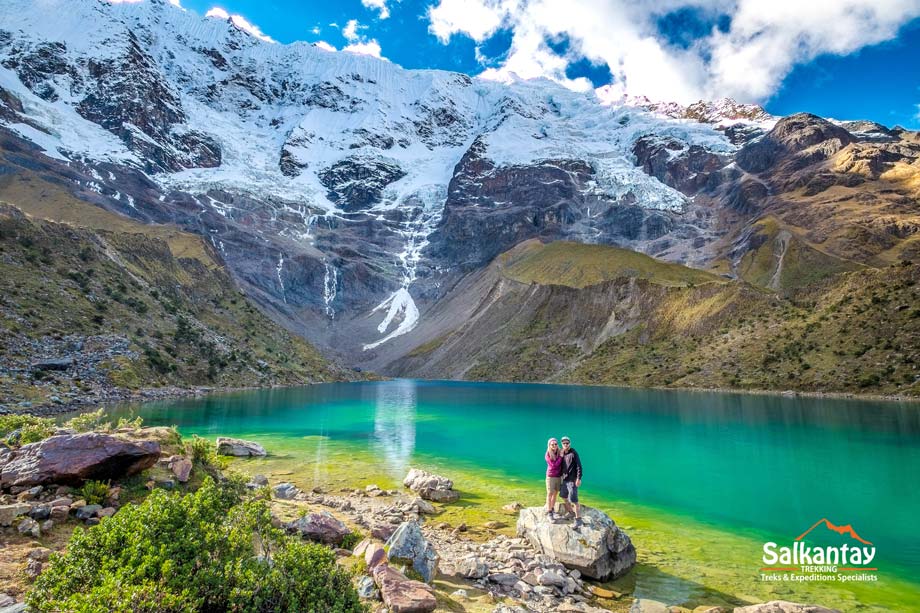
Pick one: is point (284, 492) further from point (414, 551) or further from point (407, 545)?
point (414, 551)

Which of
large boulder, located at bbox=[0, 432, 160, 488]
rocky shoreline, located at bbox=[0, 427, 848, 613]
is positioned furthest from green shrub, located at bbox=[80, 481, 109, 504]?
large boulder, located at bbox=[0, 432, 160, 488]

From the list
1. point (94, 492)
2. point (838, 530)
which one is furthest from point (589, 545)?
point (94, 492)

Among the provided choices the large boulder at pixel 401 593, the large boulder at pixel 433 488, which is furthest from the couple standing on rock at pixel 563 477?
the large boulder at pixel 433 488

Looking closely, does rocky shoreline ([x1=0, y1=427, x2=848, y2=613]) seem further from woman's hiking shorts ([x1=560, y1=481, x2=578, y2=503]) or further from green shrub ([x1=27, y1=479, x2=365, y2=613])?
green shrub ([x1=27, y1=479, x2=365, y2=613])

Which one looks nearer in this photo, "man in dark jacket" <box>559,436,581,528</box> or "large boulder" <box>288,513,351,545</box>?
"large boulder" <box>288,513,351,545</box>

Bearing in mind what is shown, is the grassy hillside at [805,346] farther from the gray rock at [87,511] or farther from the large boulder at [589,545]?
the gray rock at [87,511]

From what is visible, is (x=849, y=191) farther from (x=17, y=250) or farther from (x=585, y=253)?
(x=17, y=250)

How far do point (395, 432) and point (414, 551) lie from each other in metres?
32.3

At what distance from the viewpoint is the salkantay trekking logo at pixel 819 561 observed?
13.9 meters

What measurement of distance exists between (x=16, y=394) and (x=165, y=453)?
33.8 m

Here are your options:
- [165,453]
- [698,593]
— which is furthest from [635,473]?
[165,453]

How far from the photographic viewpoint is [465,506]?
20469mm

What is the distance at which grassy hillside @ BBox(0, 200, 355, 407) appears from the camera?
156ft

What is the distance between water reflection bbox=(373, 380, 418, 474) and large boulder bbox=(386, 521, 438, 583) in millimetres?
15276
